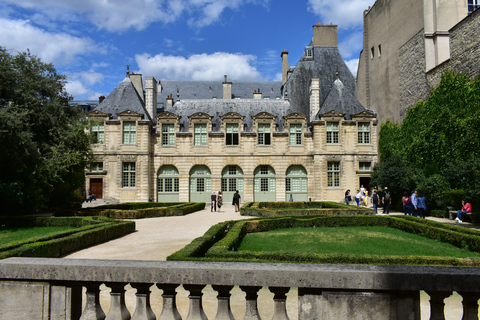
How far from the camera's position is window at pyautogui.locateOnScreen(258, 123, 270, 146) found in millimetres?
33219

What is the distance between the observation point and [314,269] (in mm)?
2781

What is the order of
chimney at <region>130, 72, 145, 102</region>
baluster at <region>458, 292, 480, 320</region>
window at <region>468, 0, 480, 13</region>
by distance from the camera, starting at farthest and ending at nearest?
1. chimney at <region>130, 72, 145, 102</region>
2. window at <region>468, 0, 480, 13</region>
3. baluster at <region>458, 292, 480, 320</region>

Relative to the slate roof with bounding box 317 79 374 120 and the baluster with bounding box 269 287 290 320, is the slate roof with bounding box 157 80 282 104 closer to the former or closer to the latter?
the slate roof with bounding box 317 79 374 120

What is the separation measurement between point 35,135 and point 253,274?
1923cm

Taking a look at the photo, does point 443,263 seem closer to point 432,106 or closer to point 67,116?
point 67,116

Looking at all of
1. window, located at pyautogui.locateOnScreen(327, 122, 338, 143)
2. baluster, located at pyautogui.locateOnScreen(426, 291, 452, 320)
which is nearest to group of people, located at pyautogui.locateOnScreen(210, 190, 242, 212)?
window, located at pyautogui.locateOnScreen(327, 122, 338, 143)

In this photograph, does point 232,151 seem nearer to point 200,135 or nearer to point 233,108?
point 200,135

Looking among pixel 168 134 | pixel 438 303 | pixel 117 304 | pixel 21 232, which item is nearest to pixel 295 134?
pixel 168 134

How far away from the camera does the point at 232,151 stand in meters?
32.9

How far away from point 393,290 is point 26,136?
17.0m

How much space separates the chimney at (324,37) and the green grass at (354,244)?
30535mm

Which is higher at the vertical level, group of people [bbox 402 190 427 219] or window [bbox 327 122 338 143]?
window [bbox 327 122 338 143]

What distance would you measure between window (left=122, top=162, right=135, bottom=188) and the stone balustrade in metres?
30.0

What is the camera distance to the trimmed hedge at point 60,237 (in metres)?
8.87
